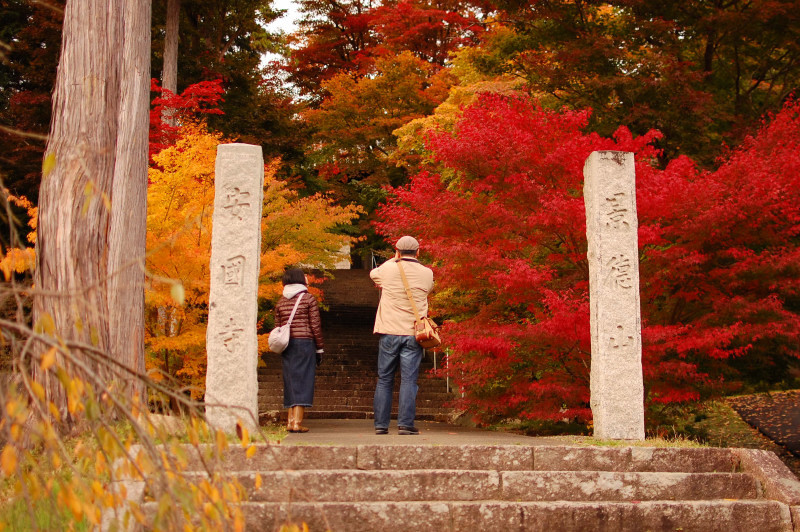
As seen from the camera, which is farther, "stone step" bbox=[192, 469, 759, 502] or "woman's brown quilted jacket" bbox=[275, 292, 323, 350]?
"woman's brown quilted jacket" bbox=[275, 292, 323, 350]

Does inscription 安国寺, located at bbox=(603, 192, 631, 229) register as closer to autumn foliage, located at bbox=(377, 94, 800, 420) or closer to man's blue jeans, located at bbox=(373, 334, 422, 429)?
autumn foliage, located at bbox=(377, 94, 800, 420)

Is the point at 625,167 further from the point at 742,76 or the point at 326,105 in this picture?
the point at 326,105

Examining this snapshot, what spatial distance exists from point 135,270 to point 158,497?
246 inches

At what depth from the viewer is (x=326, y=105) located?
68.8 feet

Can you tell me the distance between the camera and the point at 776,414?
44.0 feet

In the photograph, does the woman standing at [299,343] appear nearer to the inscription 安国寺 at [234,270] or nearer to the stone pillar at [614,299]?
the inscription 安国寺 at [234,270]

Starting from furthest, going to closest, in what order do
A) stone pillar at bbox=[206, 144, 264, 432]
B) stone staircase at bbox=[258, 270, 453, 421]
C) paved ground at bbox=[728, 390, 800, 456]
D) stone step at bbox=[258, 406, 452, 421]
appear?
stone staircase at bbox=[258, 270, 453, 421] → stone step at bbox=[258, 406, 452, 421] → paved ground at bbox=[728, 390, 800, 456] → stone pillar at bbox=[206, 144, 264, 432]

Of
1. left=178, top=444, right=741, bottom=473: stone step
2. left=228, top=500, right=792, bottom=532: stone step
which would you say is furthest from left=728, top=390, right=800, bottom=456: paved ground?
left=228, top=500, right=792, bottom=532: stone step

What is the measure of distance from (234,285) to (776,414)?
1135 cm

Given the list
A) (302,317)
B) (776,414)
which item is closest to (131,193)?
(302,317)

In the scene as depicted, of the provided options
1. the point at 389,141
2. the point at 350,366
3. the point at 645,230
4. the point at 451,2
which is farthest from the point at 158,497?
the point at 451,2

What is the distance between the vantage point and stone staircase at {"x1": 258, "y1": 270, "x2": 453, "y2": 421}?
493 inches

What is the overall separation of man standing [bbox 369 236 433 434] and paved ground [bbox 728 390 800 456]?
7.08 metres

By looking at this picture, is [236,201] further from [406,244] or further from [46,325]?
[46,325]
